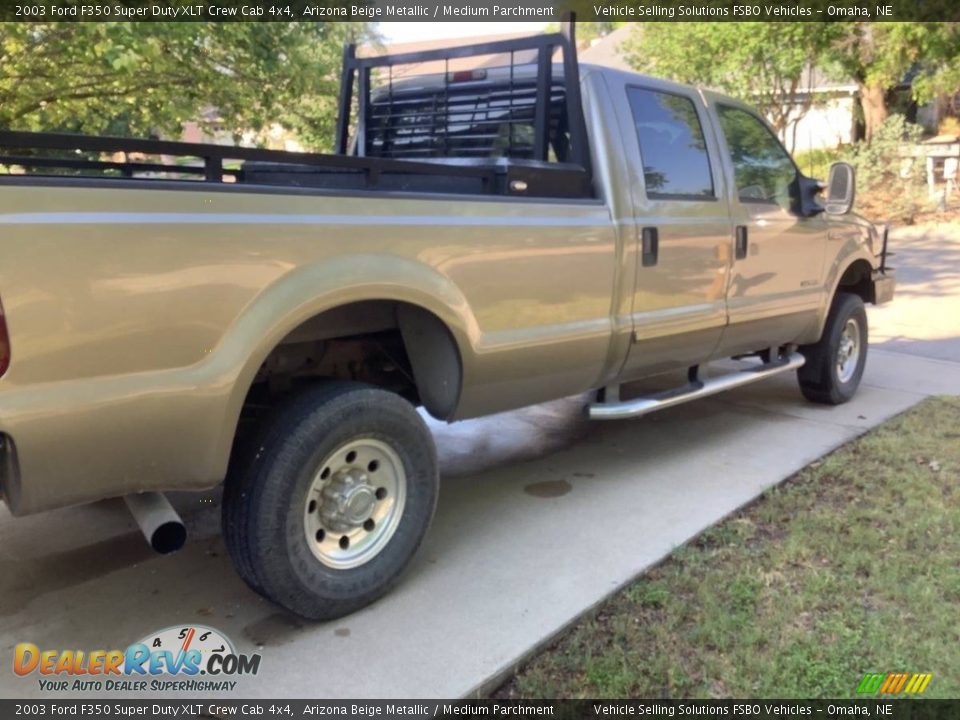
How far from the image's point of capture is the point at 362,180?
3475 millimetres

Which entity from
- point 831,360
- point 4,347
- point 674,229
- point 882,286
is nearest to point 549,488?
point 674,229

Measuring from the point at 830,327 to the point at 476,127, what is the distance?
3113mm

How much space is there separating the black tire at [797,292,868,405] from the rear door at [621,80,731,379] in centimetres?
154

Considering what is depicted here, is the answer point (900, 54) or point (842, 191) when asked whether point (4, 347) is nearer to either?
point (842, 191)

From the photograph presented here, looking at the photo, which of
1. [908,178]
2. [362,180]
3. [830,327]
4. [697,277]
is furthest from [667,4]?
[362,180]

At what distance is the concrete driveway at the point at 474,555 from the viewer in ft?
9.80

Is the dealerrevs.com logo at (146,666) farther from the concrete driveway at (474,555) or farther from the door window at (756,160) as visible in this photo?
the door window at (756,160)

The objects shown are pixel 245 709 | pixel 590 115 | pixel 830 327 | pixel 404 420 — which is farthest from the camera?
pixel 830 327

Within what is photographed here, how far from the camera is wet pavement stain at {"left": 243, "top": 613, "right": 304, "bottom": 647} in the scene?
3092 mm

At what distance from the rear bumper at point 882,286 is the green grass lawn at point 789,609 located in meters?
2.33

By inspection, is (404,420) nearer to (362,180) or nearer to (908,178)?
(362,180)

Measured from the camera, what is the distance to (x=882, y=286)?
21.3 feet

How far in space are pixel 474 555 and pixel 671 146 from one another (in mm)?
2457

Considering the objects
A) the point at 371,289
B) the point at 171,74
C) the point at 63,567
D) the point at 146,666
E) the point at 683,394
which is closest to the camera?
the point at 146,666
